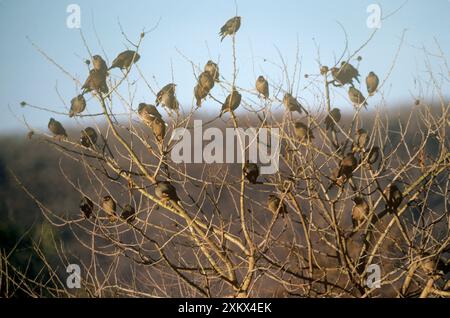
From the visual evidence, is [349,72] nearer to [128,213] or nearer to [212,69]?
[212,69]

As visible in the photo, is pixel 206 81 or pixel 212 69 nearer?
pixel 206 81

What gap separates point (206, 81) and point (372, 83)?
1.58 m

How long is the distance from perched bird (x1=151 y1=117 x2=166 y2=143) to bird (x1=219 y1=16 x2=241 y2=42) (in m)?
1.13

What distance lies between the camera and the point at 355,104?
150 inches

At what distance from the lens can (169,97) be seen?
131 inches

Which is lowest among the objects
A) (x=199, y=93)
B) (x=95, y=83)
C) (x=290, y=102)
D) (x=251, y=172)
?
(x=251, y=172)

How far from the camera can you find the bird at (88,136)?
3.43m

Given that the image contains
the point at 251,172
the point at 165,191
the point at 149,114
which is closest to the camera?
the point at 165,191

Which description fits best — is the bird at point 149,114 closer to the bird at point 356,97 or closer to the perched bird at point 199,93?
the perched bird at point 199,93

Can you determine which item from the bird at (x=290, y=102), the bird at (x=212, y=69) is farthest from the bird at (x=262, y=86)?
the bird at (x=212, y=69)

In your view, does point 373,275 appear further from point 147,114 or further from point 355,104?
point 147,114

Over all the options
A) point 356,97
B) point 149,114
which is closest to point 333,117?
point 356,97

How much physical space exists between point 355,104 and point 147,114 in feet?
6.56

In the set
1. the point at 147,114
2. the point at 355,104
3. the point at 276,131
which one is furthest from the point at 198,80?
the point at 355,104
